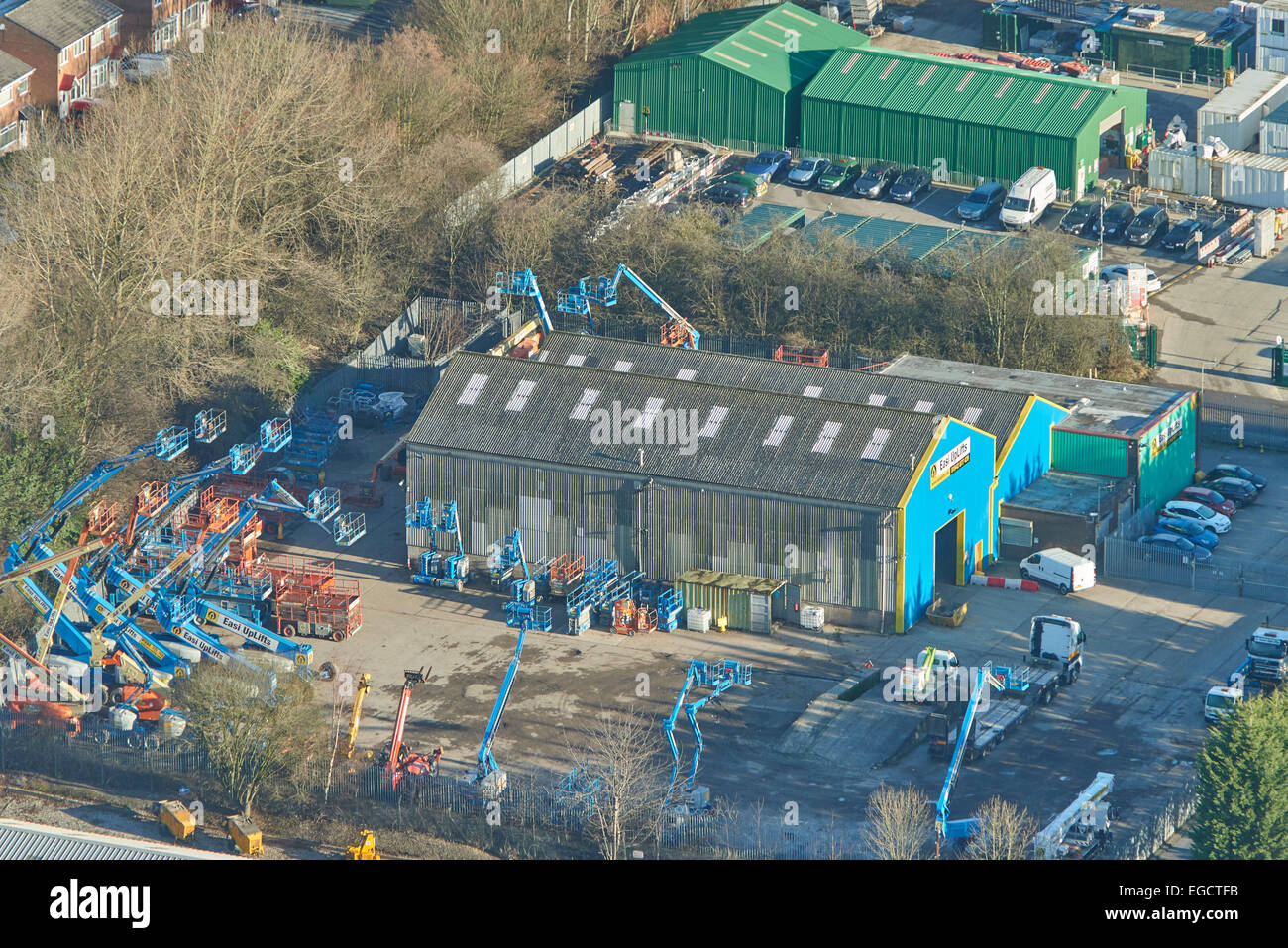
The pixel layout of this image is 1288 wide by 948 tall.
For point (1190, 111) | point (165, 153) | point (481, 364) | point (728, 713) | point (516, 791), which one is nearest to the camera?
point (516, 791)

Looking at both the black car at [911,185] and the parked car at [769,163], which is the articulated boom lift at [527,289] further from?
the black car at [911,185]

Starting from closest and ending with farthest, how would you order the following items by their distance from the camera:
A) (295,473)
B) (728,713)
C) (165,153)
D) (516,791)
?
1. (516,791)
2. (728,713)
3. (295,473)
4. (165,153)

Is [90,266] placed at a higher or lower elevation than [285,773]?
higher

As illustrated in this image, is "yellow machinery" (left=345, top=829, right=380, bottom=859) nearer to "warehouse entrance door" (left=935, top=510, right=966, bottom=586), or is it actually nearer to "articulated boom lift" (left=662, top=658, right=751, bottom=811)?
"articulated boom lift" (left=662, top=658, right=751, bottom=811)

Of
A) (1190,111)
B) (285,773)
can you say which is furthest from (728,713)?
(1190,111)

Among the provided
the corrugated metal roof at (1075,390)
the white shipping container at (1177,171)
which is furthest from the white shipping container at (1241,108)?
the corrugated metal roof at (1075,390)

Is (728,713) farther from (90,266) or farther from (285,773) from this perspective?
(90,266)
